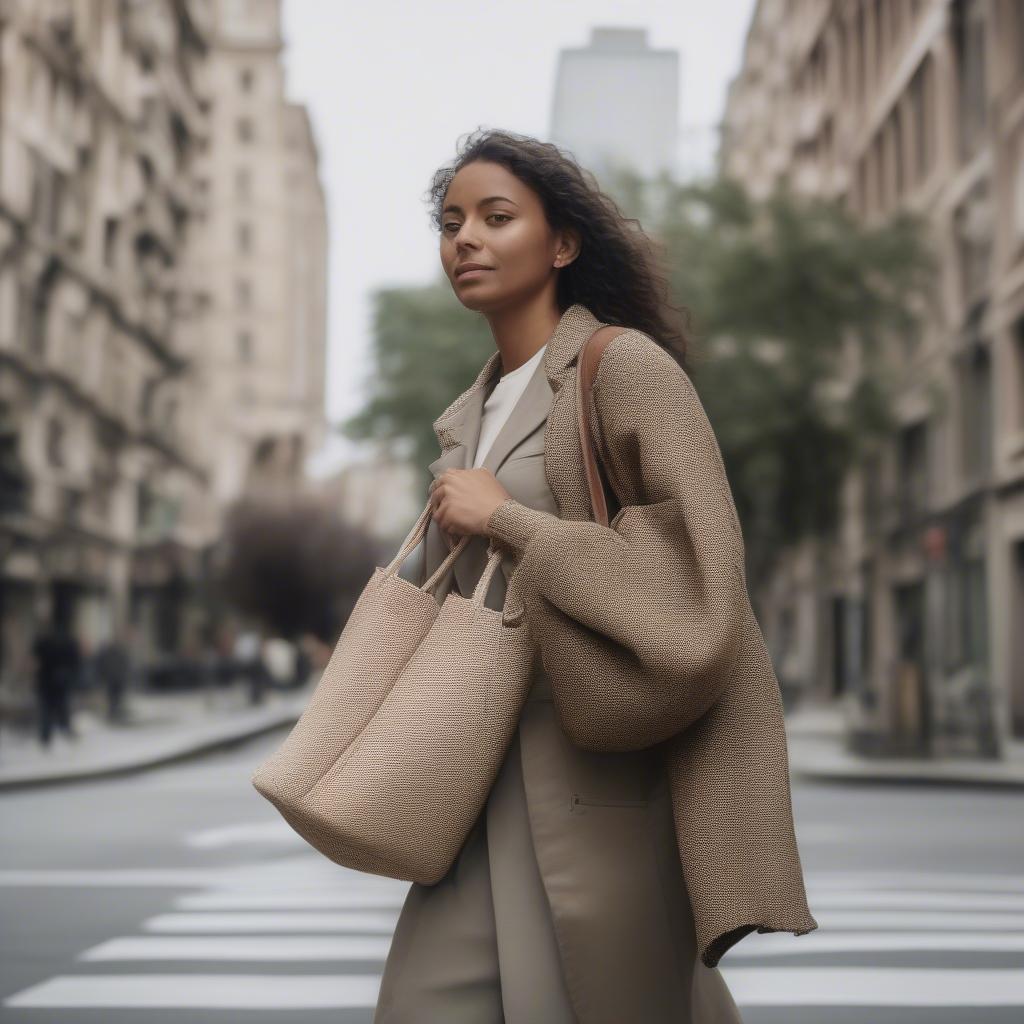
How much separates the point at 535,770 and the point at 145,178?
166 feet

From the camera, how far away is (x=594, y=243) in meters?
2.88

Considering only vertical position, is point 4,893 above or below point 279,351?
below

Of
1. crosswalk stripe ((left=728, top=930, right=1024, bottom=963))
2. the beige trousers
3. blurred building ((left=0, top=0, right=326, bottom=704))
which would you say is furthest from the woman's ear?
blurred building ((left=0, top=0, right=326, bottom=704))

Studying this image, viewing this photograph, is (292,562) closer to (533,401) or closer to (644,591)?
(533,401)

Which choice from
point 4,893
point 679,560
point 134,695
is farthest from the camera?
point 134,695

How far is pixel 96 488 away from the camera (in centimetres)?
4372

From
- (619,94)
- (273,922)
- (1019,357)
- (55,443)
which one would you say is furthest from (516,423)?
(619,94)

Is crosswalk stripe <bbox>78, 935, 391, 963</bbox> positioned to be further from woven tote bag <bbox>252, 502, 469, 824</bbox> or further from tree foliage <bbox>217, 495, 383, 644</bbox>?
tree foliage <bbox>217, 495, 383, 644</bbox>

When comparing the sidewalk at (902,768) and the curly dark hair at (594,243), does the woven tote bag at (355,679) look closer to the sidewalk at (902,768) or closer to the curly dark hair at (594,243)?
the curly dark hair at (594,243)

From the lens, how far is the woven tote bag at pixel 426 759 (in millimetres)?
2492

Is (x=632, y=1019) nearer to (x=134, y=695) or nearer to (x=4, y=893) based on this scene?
(x=4, y=893)

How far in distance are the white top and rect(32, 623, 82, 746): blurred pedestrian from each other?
21.0 m

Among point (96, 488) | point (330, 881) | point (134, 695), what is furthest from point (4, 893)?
point (134, 695)

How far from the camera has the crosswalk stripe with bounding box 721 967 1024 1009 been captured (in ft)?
21.1
